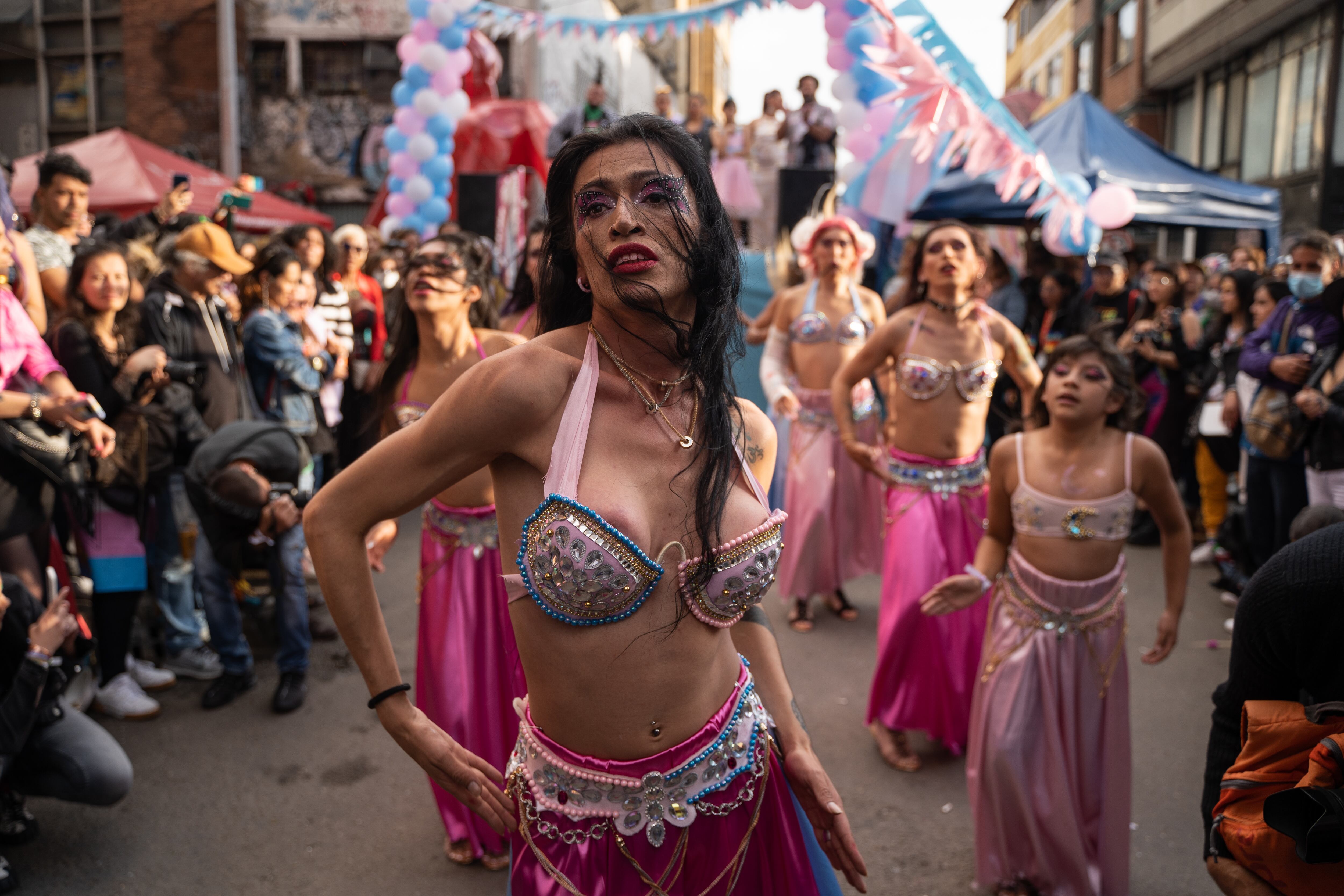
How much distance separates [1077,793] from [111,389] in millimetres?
4265

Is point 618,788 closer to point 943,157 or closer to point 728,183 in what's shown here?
point 943,157

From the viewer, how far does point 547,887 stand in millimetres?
1785

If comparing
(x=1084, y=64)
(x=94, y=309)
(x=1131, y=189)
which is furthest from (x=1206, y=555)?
(x=1084, y=64)

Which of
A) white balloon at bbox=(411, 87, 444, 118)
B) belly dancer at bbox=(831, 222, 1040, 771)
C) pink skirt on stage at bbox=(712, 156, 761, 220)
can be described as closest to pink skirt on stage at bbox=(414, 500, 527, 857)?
belly dancer at bbox=(831, 222, 1040, 771)

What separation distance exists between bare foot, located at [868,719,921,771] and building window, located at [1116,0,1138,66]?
25225 mm

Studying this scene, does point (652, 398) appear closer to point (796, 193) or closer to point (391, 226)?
point (796, 193)

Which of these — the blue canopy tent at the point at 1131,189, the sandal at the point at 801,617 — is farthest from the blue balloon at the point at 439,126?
the sandal at the point at 801,617

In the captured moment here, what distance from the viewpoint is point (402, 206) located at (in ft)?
32.0

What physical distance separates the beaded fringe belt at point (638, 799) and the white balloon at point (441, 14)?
911cm

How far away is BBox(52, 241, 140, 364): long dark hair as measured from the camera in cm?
443

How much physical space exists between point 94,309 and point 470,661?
2.61m

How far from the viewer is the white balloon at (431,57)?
9562mm

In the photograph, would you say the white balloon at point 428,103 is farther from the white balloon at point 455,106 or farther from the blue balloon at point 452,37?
the blue balloon at point 452,37

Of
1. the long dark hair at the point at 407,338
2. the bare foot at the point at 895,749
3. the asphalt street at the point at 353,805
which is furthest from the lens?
the bare foot at the point at 895,749
